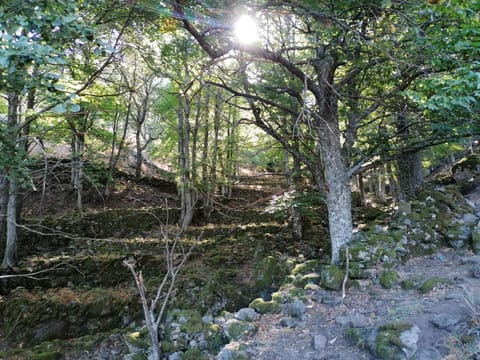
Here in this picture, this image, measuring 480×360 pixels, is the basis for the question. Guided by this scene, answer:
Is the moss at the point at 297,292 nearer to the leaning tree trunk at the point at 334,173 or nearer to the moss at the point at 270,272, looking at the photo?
the leaning tree trunk at the point at 334,173

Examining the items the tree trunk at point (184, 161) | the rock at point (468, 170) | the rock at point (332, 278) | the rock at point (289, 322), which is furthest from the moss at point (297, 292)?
the rock at point (468, 170)

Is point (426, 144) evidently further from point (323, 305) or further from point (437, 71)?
point (323, 305)

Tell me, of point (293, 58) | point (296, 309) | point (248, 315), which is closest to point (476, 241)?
point (296, 309)

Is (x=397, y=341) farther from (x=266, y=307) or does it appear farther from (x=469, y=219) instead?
(x=469, y=219)

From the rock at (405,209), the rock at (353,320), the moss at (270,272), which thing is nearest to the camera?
the rock at (353,320)

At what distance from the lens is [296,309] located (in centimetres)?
392

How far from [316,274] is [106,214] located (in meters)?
7.08

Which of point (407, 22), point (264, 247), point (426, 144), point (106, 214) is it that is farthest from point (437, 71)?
point (106, 214)

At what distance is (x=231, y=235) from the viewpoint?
8.69 meters

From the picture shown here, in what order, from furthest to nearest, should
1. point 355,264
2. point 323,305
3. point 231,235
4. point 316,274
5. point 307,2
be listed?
point 231,235
point 316,274
point 355,264
point 323,305
point 307,2

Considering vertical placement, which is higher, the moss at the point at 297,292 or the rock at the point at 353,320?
the moss at the point at 297,292

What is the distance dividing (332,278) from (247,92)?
3.53 m

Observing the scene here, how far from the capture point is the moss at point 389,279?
3979 millimetres

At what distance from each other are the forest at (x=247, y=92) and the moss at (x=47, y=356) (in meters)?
1.21
